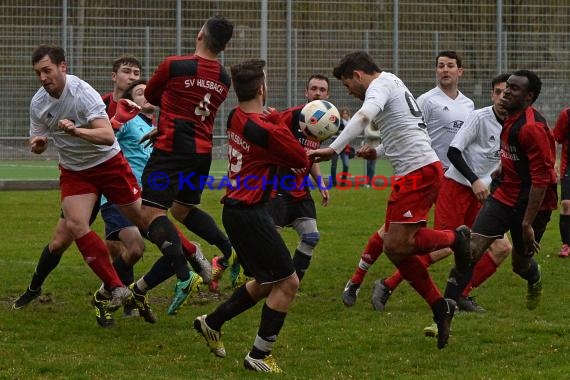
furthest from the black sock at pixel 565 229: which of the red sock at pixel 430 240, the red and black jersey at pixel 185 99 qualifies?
the red and black jersey at pixel 185 99

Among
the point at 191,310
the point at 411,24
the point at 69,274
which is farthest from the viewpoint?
the point at 411,24

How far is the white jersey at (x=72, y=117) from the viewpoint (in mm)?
9117

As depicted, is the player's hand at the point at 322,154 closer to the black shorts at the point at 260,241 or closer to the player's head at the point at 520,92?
the black shorts at the point at 260,241

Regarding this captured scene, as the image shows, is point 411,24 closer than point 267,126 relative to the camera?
No

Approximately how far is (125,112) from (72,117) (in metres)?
0.57

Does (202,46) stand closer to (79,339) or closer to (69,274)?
(79,339)

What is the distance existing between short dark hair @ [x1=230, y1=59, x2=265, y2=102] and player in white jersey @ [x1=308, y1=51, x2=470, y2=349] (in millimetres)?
1093

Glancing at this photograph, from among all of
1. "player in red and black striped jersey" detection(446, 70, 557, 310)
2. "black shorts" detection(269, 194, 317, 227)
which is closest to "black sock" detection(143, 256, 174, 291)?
"black shorts" detection(269, 194, 317, 227)

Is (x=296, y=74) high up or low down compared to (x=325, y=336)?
up

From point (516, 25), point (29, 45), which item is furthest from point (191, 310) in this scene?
point (516, 25)

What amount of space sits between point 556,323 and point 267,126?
331 centimetres

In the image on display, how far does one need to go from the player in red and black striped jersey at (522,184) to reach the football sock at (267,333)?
2239 mm

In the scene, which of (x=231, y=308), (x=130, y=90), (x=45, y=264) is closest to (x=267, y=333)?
(x=231, y=308)

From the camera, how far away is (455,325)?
9227 mm
